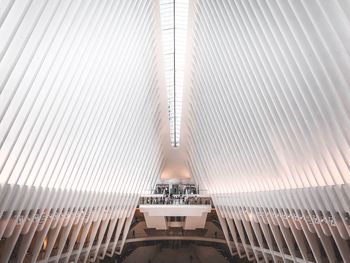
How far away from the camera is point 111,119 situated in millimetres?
16594

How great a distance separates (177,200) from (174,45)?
1316 cm

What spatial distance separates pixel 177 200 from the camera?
27.2m

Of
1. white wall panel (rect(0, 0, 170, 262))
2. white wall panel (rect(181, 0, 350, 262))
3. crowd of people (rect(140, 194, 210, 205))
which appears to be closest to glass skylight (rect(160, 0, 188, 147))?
white wall panel (rect(0, 0, 170, 262))

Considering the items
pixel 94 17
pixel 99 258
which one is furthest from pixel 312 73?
pixel 99 258

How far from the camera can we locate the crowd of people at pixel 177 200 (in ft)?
88.6

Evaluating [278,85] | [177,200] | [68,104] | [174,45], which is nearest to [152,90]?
[174,45]

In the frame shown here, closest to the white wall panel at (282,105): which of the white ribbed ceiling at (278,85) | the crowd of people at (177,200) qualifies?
the white ribbed ceiling at (278,85)

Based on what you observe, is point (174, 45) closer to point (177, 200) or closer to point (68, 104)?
point (68, 104)

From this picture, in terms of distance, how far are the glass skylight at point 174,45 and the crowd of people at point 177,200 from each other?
6.69 m

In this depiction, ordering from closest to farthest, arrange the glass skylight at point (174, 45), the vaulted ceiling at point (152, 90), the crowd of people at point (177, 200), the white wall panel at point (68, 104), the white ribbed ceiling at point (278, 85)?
1. the white ribbed ceiling at point (278, 85)
2. the vaulted ceiling at point (152, 90)
3. the white wall panel at point (68, 104)
4. the glass skylight at point (174, 45)
5. the crowd of people at point (177, 200)

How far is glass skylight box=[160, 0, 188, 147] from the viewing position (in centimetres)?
1552

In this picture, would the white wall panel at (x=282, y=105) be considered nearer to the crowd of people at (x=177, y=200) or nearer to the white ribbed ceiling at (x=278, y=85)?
the white ribbed ceiling at (x=278, y=85)

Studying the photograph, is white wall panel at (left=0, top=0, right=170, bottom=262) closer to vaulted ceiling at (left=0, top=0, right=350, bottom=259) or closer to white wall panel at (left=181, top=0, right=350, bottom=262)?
vaulted ceiling at (left=0, top=0, right=350, bottom=259)

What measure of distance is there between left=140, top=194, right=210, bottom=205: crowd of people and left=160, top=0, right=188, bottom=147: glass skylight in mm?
6694
